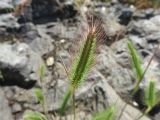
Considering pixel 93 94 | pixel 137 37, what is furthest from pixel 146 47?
pixel 93 94

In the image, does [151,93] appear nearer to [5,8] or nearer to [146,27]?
[146,27]

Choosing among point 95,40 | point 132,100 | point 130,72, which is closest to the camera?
point 95,40

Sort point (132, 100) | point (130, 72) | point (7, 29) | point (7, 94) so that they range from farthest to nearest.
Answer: point (7, 29)
point (130, 72)
point (132, 100)
point (7, 94)

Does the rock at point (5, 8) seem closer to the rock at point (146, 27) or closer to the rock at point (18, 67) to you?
the rock at point (18, 67)

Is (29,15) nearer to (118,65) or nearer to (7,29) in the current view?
(7,29)

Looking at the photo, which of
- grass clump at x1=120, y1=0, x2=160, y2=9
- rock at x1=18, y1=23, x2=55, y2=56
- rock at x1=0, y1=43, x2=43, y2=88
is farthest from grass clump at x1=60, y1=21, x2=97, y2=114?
grass clump at x1=120, y1=0, x2=160, y2=9

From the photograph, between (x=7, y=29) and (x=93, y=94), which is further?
(x=7, y=29)

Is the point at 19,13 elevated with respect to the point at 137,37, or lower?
elevated

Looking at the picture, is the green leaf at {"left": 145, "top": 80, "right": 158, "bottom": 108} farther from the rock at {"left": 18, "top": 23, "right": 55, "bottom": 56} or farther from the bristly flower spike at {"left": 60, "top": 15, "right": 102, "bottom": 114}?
the rock at {"left": 18, "top": 23, "right": 55, "bottom": 56}
